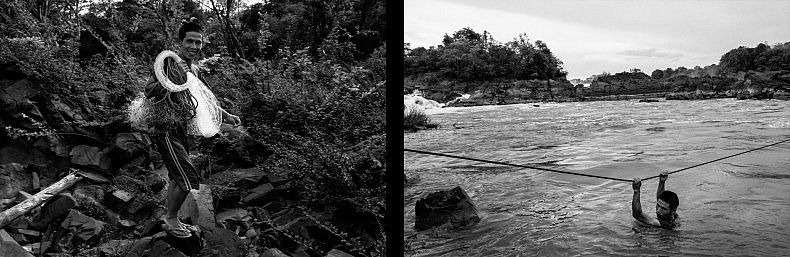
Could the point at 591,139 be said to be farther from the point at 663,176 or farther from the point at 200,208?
the point at 200,208

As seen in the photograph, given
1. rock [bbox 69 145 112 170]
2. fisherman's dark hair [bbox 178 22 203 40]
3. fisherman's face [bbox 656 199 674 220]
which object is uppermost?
fisherman's dark hair [bbox 178 22 203 40]

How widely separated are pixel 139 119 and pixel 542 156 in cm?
138

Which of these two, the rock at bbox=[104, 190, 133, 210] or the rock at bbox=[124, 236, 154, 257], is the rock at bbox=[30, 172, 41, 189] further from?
the rock at bbox=[124, 236, 154, 257]

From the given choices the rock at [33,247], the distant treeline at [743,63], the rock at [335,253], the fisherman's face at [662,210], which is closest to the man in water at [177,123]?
the rock at [33,247]

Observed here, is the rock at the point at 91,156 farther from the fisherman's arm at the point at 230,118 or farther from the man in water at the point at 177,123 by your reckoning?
the fisherman's arm at the point at 230,118

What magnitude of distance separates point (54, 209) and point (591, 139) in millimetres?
1816

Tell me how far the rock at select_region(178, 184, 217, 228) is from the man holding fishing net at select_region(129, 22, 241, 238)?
0.9 inches

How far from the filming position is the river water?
1700mm

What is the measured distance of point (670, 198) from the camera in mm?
1696

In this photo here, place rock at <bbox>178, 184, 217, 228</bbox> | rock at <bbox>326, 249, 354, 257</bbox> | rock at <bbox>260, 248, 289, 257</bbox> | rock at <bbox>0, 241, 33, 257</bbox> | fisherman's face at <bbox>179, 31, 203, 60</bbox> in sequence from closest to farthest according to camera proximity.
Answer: rock at <bbox>0, 241, 33, 257</bbox> → fisherman's face at <bbox>179, 31, 203, 60</bbox> → rock at <bbox>178, 184, 217, 228</bbox> → rock at <bbox>260, 248, 289, 257</bbox> → rock at <bbox>326, 249, 354, 257</bbox>

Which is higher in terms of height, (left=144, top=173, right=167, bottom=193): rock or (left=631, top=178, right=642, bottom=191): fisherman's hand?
(left=144, top=173, right=167, bottom=193): rock

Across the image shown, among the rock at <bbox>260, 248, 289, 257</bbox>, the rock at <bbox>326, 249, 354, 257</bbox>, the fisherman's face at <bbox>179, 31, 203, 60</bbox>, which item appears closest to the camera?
the fisherman's face at <bbox>179, 31, 203, 60</bbox>

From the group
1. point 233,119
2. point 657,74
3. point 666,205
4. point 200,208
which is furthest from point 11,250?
point 657,74

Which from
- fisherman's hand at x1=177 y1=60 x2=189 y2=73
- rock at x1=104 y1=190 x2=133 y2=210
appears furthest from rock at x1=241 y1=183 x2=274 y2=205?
fisherman's hand at x1=177 y1=60 x2=189 y2=73
